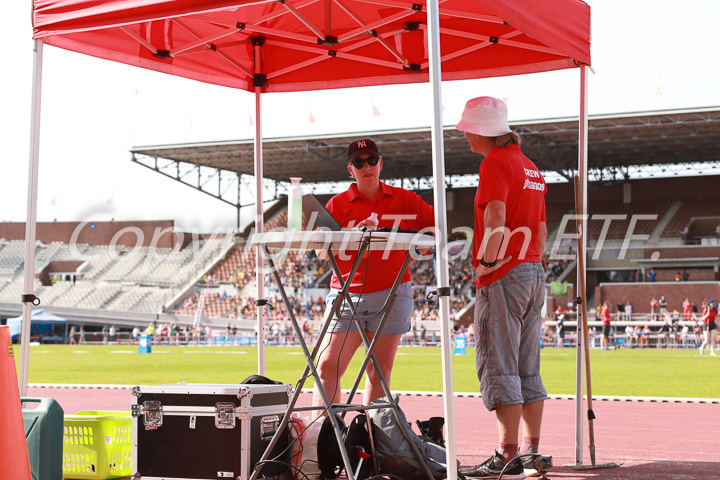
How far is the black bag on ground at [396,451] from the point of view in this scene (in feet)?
15.7

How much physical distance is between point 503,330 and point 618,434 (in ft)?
12.0

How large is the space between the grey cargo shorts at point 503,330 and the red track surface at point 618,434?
939mm

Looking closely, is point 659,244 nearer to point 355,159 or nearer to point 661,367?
point 661,367

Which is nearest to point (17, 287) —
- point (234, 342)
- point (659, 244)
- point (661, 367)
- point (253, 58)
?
point (234, 342)

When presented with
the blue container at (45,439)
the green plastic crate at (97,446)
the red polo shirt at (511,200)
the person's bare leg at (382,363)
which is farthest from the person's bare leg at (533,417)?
the blue container at (45,439)

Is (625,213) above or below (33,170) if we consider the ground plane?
above

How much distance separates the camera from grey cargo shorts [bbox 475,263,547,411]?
5.00 meters

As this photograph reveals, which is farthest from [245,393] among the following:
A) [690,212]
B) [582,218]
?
[690,212]

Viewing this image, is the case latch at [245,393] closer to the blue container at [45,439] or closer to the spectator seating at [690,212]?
the blue container at [45,439]

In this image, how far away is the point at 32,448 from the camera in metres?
4.98

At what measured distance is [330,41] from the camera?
6.63m

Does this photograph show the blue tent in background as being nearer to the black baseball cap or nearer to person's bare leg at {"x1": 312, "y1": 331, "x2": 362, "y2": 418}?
person's bare leg at {"x1": 312, "y1": 331, "x2": 362, "y2": 418}

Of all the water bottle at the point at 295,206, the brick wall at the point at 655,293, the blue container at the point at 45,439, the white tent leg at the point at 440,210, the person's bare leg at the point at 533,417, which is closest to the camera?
the white tent leg at the point at 440,210

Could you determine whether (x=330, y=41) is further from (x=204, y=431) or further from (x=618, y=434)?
(x=618, y=434)
